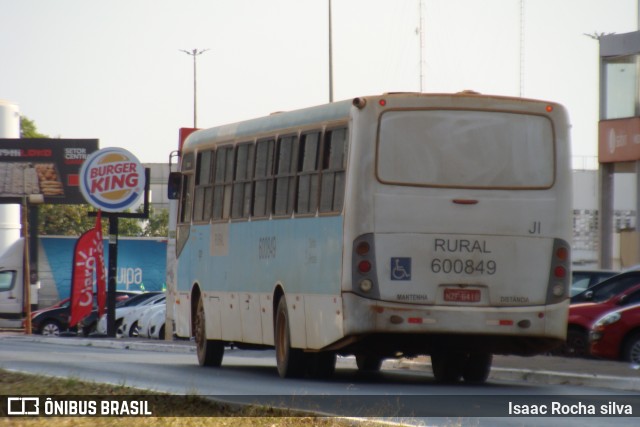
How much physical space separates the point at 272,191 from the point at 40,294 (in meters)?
40.8

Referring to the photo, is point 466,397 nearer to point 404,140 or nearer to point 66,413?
point 404,140

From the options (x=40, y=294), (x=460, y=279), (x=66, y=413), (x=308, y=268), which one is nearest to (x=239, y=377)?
(x=308, y=268)

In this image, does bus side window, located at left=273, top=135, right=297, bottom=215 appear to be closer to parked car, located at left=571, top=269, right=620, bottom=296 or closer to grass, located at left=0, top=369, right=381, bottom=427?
grass, located at left=0, top=369, right=381, bottom=427

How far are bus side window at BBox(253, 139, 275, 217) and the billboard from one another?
152ft

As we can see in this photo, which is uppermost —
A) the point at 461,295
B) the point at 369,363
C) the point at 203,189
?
the point at 203,189

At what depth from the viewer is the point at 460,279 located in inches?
717

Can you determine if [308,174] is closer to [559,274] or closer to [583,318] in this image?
[559,274]

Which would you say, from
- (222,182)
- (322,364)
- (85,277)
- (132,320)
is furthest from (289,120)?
(132,320)

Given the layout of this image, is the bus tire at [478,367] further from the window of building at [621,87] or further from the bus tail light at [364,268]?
the window of building at [621,87]

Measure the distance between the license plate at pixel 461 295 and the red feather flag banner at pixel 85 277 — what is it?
1034 inches

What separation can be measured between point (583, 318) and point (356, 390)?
30.3ft

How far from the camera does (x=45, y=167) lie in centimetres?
6775

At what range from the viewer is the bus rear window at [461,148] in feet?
60.1

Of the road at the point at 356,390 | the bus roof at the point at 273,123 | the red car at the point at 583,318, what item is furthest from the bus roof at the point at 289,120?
the red car at the point at 583,318
